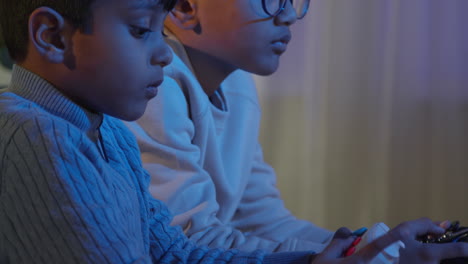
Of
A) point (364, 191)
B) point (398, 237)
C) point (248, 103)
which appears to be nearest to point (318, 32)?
→ point (364, 191)

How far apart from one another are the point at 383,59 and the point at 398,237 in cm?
135

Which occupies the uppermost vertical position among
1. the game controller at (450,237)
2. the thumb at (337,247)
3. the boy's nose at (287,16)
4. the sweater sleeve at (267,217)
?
the boy's nose at (287,16)

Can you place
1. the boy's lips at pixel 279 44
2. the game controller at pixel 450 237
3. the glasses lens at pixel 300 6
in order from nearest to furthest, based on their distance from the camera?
the game controller at pixel 450 237, the boy's lips at pixel 279 44, the glasses lens at pixel 300 6

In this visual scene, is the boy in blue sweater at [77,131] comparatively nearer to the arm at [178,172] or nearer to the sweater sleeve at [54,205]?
the sweater sleeve at [54,205]

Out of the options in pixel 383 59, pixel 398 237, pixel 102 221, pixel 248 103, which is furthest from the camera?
pixel 383 59

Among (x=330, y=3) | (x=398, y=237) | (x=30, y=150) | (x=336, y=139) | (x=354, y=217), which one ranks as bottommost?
(x=354, y=217)

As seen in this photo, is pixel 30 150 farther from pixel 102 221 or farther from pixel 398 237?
pixel 398 237

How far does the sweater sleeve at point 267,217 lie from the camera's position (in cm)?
126

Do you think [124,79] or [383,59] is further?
[383,59]

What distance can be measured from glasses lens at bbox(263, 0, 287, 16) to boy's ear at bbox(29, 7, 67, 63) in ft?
1.75

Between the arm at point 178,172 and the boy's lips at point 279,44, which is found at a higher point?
the boy's lips at point 279,44

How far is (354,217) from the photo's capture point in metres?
2.09

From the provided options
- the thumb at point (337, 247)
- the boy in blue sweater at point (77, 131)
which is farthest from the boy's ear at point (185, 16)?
the thumb at point (337, 247)

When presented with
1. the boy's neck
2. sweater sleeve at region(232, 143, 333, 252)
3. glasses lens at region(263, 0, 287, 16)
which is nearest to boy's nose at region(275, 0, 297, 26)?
glasses lens at region(263, 0, 287, 16)
